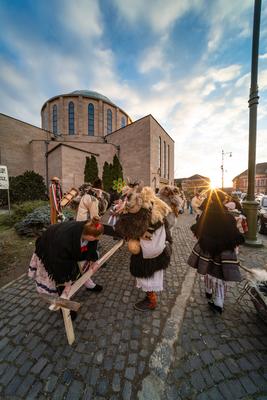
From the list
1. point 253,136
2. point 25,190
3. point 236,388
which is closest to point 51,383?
point 236,388

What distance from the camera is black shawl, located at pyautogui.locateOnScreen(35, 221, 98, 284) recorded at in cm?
170

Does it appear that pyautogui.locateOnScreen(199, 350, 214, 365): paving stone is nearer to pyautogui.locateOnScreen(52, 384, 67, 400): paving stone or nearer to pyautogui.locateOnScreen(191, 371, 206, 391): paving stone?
pyautogui.locateOnScreen(191, 371, 206, 391): paving stone

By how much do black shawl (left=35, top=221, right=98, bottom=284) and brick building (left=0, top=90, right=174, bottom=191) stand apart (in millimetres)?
18152

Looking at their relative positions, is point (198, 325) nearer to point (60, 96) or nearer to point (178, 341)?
→ point (178, 341)

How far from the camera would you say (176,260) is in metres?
4.11

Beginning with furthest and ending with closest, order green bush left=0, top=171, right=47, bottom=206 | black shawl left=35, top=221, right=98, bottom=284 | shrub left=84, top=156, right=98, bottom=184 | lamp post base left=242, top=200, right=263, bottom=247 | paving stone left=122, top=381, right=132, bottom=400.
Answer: shrub left=84, top=156, right=98, bottom=184 < green bush left=0, top=171, right=47, bottom=206 < lamp post base left=242, top=200, right=263, bottom=247 < black shawl left=35, top=221, right=98, bottom=284 < paving stone left=122, top=381, right=132, bottom=400

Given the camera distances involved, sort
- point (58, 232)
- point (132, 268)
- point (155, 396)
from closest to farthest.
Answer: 1. point (155, 396)
2. point (58, 232)
3. point (132, 268)

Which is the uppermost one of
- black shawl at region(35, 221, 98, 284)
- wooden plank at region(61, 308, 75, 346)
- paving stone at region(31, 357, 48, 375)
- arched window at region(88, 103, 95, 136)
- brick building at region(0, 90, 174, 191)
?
arched window at region(88, 103, 95, 136)

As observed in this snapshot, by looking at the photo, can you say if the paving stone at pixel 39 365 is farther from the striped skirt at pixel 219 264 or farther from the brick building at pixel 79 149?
the brick building at pixel 79 149

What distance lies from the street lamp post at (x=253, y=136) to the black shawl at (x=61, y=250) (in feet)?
18.0

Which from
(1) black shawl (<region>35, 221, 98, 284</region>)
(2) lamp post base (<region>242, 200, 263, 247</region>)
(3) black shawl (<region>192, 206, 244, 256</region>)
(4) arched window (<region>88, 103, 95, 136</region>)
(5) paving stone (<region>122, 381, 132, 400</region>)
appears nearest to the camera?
(5) paving stone (<region>122, 381, 132, 400</region>)

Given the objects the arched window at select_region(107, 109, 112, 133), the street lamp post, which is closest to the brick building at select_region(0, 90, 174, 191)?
the arched window at select_region(107, 109, 112, 133)

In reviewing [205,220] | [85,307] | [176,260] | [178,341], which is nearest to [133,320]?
[178,341]

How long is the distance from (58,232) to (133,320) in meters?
1.68
